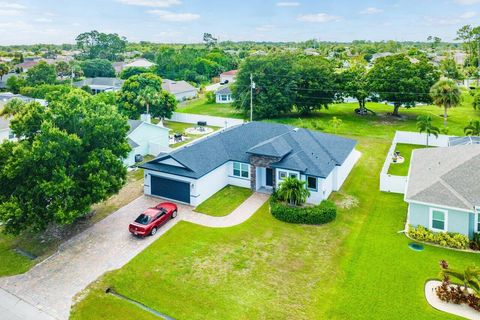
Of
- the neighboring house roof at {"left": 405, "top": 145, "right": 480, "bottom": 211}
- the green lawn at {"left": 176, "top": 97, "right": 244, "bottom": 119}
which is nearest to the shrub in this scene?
the neighboring house roof at {"left": 405, "top": 145, "right": 480, "bottom": 211}

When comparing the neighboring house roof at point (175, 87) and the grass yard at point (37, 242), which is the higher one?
the neighboring house roof at point (175, 87)

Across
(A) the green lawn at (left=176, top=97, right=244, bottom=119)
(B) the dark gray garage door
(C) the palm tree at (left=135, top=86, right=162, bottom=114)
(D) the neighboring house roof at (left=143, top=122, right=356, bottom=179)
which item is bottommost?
(B) the dark gray garage door

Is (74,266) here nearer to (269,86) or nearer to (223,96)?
(269,86)

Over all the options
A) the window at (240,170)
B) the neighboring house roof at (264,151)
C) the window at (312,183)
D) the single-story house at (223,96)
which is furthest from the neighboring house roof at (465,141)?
the single-story house at (223,96)

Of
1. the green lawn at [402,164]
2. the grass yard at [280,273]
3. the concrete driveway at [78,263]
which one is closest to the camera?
the grass yard at [280,273]

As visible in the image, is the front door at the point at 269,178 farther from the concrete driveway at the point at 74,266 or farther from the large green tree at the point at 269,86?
the large green tree at the point at 269,86

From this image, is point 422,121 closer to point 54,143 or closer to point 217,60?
point 54,143

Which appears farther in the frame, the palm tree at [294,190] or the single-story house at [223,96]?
the single-story house at [223,96]

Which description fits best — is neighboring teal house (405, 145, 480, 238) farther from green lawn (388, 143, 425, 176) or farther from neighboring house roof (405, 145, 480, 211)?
green lawn (388, 143, 425, 176)
